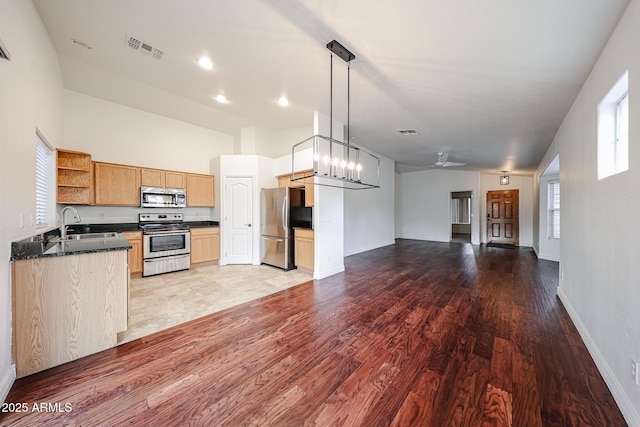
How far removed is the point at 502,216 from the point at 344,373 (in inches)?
363

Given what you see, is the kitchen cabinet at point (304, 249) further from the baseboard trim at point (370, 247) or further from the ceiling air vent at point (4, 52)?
the ceiling air vent at point (4, 52)

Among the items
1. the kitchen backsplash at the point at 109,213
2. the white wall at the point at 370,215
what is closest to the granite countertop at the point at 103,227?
the kitchen backsplash at the point at 109,213

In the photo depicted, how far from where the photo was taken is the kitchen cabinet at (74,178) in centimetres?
371

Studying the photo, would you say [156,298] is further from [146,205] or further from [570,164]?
[570,164]

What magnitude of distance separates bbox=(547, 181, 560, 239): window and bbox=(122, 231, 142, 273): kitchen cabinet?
9.11 metres

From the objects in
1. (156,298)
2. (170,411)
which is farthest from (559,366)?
(156,298)

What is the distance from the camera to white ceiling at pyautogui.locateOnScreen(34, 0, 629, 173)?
190 centimetres

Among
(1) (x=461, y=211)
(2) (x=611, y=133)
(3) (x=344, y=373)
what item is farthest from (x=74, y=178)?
(1) (x=461, y=211)

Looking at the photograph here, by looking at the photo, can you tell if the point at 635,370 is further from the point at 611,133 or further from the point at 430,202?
the point at 430,202

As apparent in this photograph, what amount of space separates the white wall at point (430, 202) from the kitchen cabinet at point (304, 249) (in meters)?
6.32

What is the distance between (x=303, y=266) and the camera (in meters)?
Result: 4.73

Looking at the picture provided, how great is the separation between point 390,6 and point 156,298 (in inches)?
169

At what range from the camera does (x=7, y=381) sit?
1632 mm

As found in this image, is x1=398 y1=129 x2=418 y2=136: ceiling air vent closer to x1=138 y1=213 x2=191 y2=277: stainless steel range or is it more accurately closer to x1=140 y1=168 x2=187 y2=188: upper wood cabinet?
x1=140 y1=168 x2=187 y2=188: upper wood cabinet
